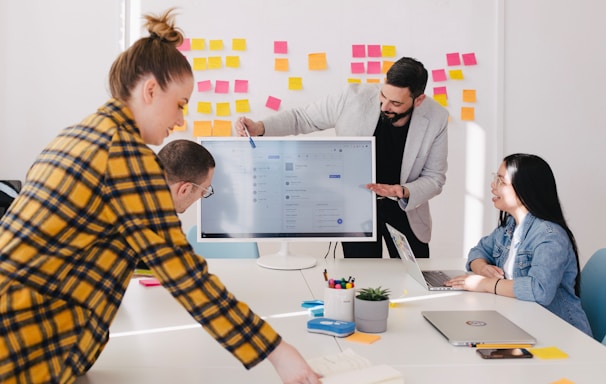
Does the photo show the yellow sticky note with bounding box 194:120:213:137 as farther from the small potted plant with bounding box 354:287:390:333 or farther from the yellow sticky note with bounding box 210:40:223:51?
the small potted plant with bounding box 354:287:390:333

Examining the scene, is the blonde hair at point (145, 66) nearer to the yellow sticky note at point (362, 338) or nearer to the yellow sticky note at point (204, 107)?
the yellow sticky note at point (362, 338)

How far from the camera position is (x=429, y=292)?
1951mm

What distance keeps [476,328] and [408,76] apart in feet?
4.13

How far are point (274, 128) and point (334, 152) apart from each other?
0.58 metres

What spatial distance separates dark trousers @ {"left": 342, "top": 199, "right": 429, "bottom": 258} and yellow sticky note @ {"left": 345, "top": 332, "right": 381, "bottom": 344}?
4.00 ft

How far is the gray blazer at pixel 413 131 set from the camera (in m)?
2.65

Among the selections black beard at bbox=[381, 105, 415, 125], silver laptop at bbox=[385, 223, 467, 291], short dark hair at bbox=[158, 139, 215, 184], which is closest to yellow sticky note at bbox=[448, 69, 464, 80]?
black beard at bbox=[381, 105, 415, 125]

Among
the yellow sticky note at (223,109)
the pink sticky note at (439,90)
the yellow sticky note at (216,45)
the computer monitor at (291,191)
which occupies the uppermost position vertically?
the yellow sticky note at (216,45)

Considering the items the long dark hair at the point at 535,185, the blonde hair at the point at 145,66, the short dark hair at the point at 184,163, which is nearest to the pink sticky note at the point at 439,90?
the long dark hair at the point at 535,185

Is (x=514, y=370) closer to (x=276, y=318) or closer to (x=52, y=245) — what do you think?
(x=276, y=318)

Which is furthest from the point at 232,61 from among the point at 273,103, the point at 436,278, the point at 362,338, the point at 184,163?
the point at 362,338

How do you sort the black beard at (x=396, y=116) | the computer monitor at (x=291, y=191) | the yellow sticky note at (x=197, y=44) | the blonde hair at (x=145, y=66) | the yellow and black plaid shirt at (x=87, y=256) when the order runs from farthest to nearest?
the yellow sticky note at (x=197, y=44)
the black beard at (x=396, y=116)
the computer monitor at (x=291, y=191)
the blonde hair at (x=145, y=66)
the yellow and black plaid shirt at (x=87, y=256)

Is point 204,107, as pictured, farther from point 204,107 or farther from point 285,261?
point 285,261

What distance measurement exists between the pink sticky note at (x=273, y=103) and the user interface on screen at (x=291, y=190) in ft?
4.39
